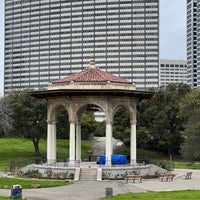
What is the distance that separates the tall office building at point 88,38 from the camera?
600ft

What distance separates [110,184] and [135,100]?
470 inches

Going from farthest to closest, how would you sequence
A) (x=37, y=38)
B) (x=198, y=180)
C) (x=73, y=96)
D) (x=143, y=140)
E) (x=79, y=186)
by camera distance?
(x=37, y=38) → (x=143, y=140) → (x=73, y=96) → (x=198, y=180) → (x=79, y=186)

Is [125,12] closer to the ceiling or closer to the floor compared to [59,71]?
closer to the ceiling

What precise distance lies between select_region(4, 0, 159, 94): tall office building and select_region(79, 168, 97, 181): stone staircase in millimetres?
142162

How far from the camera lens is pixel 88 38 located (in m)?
188

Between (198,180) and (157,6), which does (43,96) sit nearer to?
(198,180)

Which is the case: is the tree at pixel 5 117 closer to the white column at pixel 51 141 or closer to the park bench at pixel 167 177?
the white column at pixel 51 141

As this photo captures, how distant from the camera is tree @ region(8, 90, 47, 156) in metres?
68.1

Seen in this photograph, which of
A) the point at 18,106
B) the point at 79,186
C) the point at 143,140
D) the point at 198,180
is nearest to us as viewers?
the point at 79,186

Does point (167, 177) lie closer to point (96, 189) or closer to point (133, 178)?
point (133, 178)

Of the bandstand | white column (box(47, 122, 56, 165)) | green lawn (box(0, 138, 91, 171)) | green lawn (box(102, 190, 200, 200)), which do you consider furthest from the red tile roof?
green lawn (box(0, 138, 91, 171))

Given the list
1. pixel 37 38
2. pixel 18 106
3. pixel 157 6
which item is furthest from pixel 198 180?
pixel 37 38

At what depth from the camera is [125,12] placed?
184 m

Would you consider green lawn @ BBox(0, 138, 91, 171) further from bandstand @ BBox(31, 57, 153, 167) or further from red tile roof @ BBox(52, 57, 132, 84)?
red tile roof @ BBox(52, 57, 132, 84)
